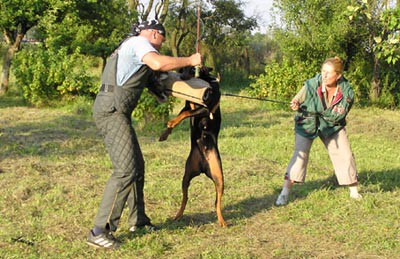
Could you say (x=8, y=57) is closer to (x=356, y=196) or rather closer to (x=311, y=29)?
(x=311, y=29)

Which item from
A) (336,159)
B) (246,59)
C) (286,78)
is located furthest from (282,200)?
(246,59)

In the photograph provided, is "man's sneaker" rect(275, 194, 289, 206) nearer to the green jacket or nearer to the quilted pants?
the green jacket

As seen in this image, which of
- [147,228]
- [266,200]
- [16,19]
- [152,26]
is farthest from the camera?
[16,19]

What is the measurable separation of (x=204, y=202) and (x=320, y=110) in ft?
5.53

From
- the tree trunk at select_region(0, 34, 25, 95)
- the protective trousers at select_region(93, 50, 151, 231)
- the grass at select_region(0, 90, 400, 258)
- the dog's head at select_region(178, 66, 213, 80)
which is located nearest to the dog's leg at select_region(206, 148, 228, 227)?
the grass at select_region(0, 90, 400, 258)

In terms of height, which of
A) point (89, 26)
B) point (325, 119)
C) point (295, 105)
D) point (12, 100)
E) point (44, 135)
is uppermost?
point (89, 26)

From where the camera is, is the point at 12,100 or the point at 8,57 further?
the point at 8,57

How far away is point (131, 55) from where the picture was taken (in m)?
4.48

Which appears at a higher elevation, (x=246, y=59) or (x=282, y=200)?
(x=246, y=59)

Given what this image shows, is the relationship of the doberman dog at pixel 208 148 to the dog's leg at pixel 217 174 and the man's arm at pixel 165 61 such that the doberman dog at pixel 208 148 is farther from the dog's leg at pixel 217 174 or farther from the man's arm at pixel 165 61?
the man's arm at pixel 165 61

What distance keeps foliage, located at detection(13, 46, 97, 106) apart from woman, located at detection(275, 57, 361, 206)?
31.5 ft

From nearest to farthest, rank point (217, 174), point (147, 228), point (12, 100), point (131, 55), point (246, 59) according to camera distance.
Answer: point (131, 55) < point (147, 228) < point (217, 174) < point (12, 100) < point (246, 59)

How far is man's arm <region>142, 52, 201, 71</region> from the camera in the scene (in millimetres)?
4242

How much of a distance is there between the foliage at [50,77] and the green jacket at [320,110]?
31.5ft
